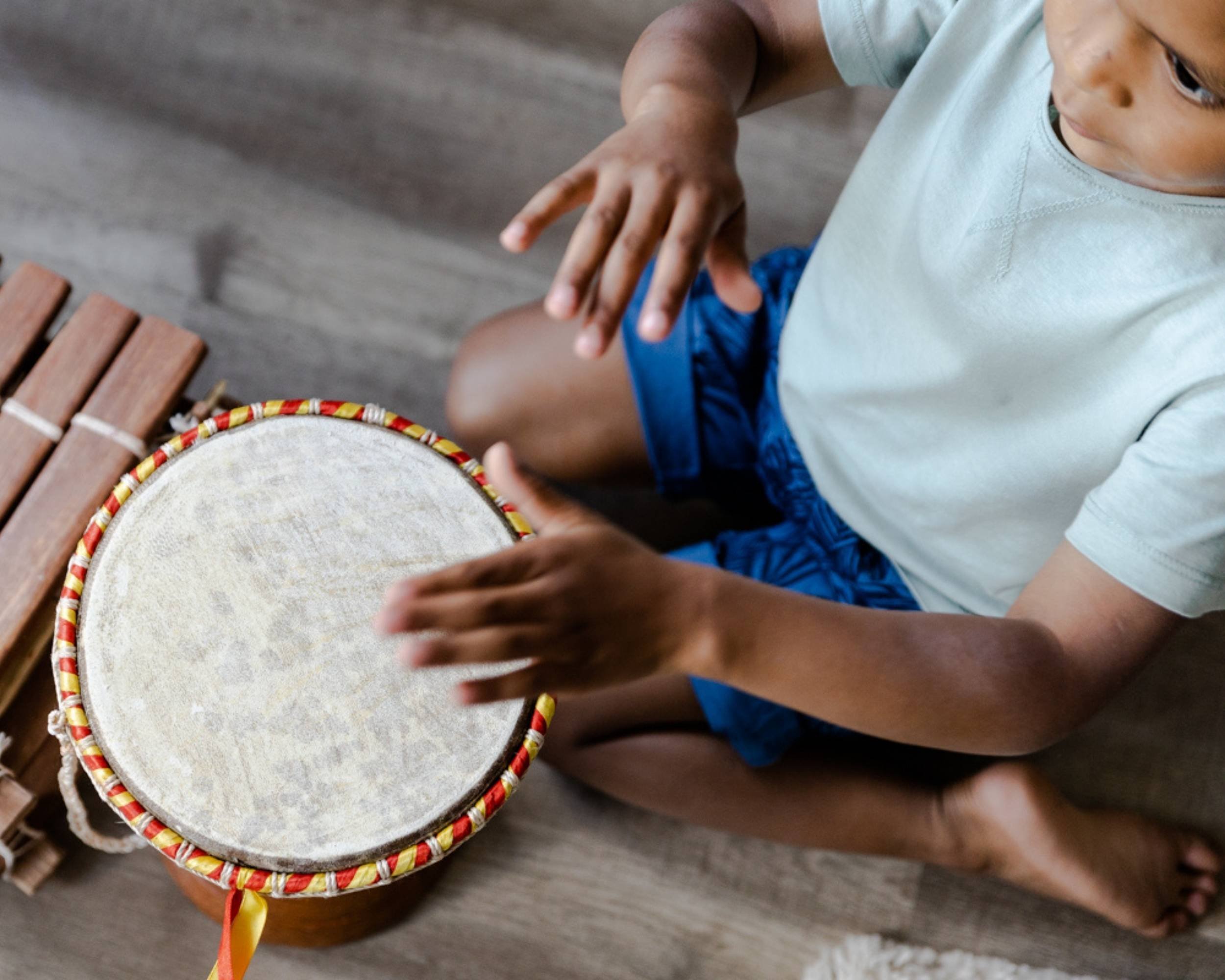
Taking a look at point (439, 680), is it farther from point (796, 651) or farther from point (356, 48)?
point (356, 48)

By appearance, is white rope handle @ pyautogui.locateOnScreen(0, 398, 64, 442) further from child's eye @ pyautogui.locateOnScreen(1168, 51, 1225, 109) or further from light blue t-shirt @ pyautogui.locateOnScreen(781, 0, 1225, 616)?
child's eye @ pyautogui.locateOnScreen(1168, 51, 1225, 109)

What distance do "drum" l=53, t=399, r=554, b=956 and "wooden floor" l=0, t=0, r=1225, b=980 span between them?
1.48 feet

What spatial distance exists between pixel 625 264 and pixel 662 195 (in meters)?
0.05

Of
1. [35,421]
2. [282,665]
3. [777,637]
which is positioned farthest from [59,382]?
[777,637]

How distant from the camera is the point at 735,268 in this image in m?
0.60

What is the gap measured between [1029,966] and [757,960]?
279 mm

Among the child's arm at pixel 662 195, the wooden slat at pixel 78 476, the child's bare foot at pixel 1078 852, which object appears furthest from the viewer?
the child's bare foot at pixel 1078 852

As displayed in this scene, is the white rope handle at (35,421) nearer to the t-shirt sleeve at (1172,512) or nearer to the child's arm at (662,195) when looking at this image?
the child's arm at (662,195)

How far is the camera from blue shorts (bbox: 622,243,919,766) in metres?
0.88

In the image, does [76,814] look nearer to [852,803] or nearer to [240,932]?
[240,932]

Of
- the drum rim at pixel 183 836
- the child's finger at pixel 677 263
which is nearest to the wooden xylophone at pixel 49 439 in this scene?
the drum rim at pixel 183 836

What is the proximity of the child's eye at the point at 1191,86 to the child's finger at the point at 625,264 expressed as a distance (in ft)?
0.81

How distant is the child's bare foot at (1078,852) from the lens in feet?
Result: 3.17

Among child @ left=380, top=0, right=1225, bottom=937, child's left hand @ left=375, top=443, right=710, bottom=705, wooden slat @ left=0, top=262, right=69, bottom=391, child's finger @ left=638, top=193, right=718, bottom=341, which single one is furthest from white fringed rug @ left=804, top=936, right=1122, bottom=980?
wooden slat @ left=0, top=262, right=69, bottom=391
